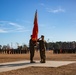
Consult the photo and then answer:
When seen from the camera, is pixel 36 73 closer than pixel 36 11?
Yes

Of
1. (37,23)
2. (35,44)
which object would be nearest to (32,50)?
(35,44)

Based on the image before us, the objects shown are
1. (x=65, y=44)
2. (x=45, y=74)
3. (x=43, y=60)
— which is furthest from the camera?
(x=65, y=44)

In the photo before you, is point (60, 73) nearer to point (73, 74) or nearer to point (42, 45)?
point (73, 74)

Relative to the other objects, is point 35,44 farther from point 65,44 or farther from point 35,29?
point 65,44

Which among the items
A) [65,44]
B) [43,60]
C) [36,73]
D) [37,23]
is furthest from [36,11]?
[65,44]

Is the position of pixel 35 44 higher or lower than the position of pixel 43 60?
higher

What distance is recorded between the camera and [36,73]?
41.8 ft

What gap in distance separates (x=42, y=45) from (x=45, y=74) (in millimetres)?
6336

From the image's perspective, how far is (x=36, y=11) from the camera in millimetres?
18984

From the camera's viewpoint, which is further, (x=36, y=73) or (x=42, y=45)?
(x=42, y=45)

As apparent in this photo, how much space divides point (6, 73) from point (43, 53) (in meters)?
6.47

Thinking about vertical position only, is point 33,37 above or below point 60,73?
above

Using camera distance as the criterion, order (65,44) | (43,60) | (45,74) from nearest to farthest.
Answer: (45,74), (43,60), (65,44)

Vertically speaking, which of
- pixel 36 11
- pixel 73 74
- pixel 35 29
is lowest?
pixel 73 74
